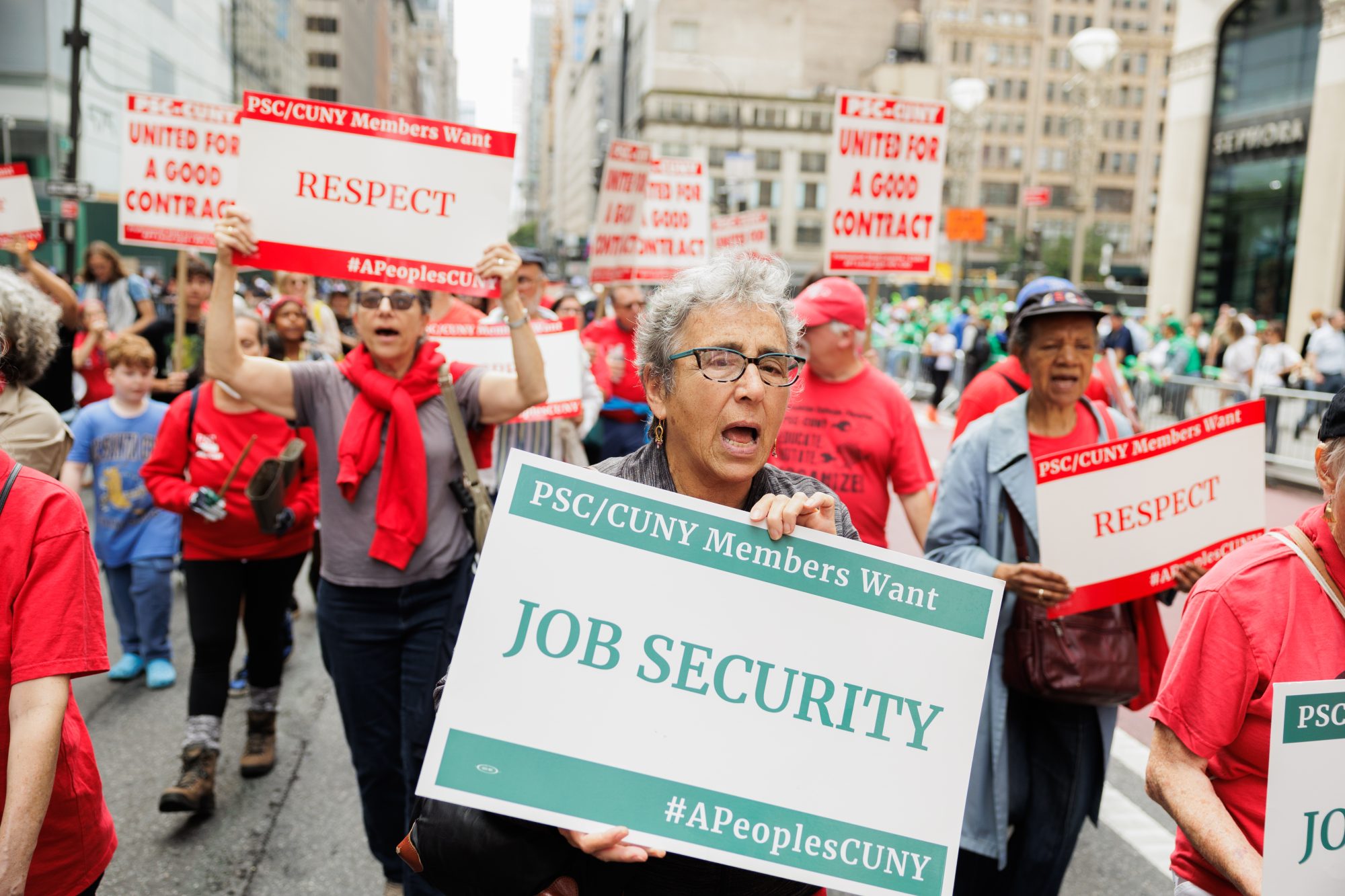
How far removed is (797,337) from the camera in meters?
2.35

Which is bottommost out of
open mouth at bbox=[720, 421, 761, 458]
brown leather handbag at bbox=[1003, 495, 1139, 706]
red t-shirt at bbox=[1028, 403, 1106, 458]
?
brown leather handbag at bbox=[1003, 495, 1139, 706]

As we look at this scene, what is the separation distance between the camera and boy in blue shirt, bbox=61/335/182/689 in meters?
5.76

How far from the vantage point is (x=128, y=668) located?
19.2 ft

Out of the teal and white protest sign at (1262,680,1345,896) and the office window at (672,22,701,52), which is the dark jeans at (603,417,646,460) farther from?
the office window at (672,22,701,52)

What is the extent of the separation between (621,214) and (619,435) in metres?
2.11

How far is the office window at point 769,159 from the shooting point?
3398 inches

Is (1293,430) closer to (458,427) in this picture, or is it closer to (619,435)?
(619,435)

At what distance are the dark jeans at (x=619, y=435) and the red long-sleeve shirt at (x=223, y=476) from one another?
2.26m

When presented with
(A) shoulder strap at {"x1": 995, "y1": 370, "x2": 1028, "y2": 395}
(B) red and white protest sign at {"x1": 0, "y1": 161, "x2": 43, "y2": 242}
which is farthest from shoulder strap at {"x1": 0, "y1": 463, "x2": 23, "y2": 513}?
(B) red and white protest sign at {"x1": 0, "y1": 161, "x2": 43, "y2": 242}

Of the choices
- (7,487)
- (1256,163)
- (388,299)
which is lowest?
(7,487)

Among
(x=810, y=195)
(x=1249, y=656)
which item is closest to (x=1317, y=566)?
(x=1249, y=656)

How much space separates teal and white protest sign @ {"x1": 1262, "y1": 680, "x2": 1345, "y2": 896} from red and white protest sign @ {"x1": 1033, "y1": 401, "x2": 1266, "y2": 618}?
119 centimetres

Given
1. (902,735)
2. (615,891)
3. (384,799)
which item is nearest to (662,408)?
(902,735)

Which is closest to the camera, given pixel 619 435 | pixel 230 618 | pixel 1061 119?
pixel 230 618
